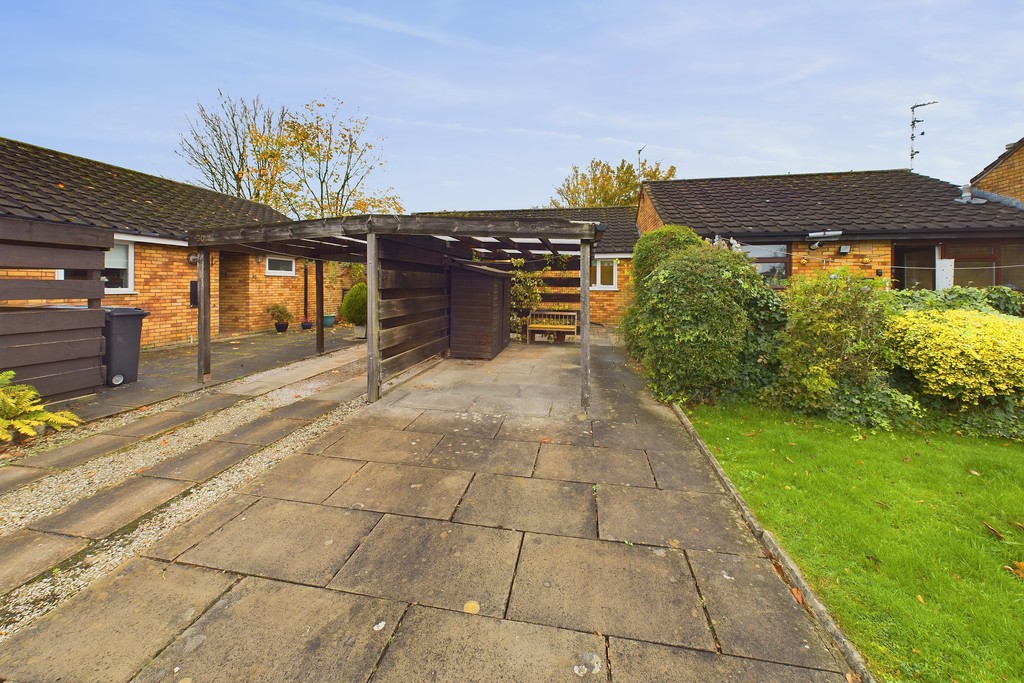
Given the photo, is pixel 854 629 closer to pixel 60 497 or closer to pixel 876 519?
pixel 876 519

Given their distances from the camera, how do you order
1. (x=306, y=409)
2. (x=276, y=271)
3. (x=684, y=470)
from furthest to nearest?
(x=276, y=271)
(x=306, y=409)
(x=684, y=470)

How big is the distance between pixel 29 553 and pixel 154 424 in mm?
2710

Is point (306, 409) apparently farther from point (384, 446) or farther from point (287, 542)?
point (287, 542)

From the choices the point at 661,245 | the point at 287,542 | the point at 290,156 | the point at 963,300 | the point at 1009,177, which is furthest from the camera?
the point at 290,156

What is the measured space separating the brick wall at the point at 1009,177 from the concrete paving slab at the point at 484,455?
1553cm

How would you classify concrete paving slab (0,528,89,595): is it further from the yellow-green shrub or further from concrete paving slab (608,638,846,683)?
the yellow-green shrub

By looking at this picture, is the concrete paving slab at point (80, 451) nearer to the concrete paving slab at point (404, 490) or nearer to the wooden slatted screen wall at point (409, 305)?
the concrete paving slab at point (404, 490)

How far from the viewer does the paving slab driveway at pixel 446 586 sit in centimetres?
190

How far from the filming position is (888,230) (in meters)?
9.87

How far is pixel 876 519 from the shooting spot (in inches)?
121

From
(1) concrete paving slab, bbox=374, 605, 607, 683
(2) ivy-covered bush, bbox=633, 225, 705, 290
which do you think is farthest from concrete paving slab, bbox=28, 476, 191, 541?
(2) ivy-covered bush, bbox=633, 225, 705, 290

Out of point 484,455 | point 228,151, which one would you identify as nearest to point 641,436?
point 484,455

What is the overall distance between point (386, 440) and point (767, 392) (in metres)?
5.00

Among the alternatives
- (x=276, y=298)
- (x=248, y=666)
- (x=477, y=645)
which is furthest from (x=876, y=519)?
(x=276, y=298)
